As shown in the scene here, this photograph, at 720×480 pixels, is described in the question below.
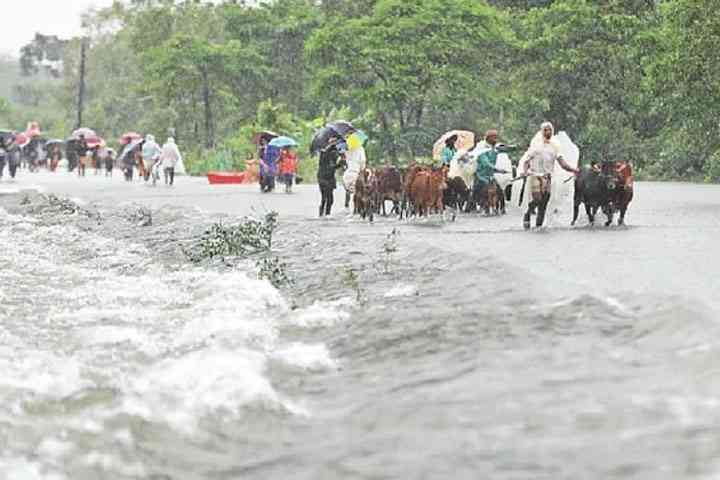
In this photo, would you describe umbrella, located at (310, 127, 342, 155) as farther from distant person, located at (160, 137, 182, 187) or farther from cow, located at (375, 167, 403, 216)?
distant person, located at (160, 137, 182, 187)

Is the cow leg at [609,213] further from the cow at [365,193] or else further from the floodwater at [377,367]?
the cow at [365,193]

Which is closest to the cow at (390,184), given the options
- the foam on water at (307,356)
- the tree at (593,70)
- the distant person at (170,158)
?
the foam on water at (307,356)

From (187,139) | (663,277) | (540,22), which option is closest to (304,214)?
(663,277)

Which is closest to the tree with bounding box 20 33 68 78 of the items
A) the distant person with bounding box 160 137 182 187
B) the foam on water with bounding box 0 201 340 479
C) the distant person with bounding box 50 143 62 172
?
the distant person with bounding box 50 143 62 172

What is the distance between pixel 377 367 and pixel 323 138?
1656cm

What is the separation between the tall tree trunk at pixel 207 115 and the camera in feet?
189

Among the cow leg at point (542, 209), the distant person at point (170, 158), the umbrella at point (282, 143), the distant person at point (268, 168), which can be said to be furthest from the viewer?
the distant person at point (170, 158)

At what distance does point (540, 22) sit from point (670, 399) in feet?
132

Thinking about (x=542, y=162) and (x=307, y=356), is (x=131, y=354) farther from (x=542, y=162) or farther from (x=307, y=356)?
(x=542, y=162)

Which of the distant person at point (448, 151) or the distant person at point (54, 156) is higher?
the distant person at point (448, 151)

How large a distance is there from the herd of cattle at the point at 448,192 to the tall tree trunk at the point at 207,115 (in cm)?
3518

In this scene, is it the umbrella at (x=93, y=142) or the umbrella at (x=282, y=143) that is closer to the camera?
the umbrella at (x=282, y=143)

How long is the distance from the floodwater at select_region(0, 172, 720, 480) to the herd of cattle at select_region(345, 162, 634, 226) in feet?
12.7

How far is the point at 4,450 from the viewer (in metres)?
7.11
